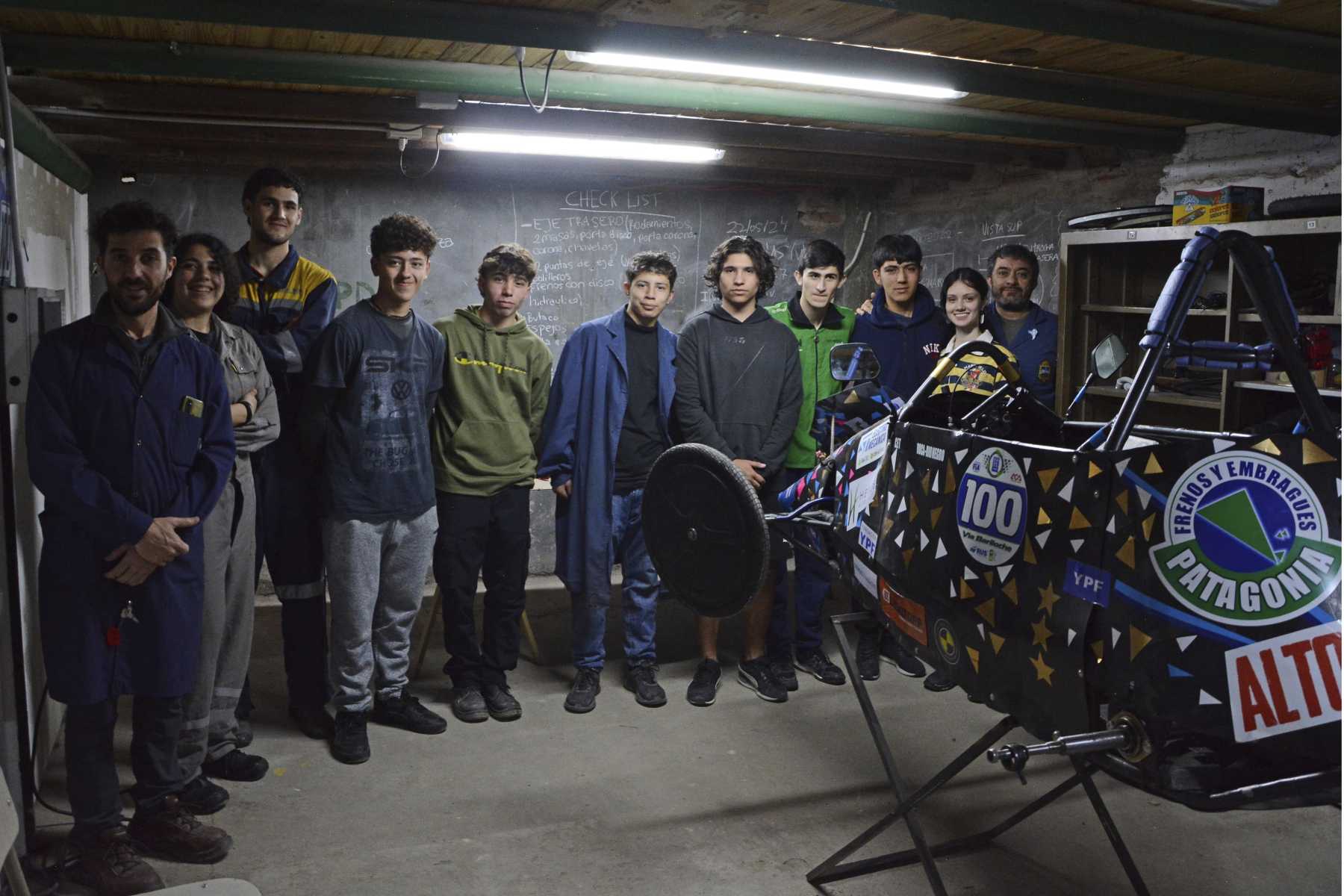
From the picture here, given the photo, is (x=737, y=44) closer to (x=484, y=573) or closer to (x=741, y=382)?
(x=741, y=382)

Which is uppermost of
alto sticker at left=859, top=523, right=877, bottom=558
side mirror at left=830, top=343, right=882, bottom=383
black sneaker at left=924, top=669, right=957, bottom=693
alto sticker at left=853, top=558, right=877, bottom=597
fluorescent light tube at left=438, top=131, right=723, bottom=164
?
fluorescent light tube at left=438, top=131, right=723, bottom=164

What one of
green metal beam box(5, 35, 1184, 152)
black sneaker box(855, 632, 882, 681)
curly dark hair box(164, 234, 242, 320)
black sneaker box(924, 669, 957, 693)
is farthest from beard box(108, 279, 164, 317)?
black sneaker box(924, 669, 957, 693)

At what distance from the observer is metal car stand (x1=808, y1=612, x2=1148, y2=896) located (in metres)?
2.58

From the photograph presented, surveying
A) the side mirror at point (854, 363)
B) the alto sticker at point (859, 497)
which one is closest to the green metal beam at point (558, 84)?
the side mirror at point (854, 363)

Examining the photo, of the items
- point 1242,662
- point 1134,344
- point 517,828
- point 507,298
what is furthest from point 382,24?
point 1134,344

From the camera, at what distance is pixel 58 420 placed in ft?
8.87

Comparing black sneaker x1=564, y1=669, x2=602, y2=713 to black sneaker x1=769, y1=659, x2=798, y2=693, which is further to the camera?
black sneaker x1=769, y1=659, x2=798, y2=693

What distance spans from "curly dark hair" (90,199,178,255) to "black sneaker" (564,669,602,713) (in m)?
2.14

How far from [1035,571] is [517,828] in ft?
5.80

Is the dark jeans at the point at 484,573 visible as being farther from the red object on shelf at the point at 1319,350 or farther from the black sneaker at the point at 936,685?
the red object on shelf at the point at 1319,350

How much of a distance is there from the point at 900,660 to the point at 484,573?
71.8 inches

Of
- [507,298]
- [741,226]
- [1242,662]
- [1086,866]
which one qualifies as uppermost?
[741,226]

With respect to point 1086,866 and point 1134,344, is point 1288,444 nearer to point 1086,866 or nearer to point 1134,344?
point 1086,866

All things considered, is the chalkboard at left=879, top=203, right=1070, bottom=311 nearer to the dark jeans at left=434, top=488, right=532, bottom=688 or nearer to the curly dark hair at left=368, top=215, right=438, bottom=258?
the dark jeans at left=434, top=488, right=532, bottom=688
